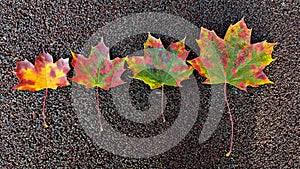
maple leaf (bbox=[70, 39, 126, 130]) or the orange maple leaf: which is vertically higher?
the orange maple leaf

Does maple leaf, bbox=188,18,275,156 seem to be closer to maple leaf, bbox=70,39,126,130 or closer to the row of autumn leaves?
the row of autumn leaves

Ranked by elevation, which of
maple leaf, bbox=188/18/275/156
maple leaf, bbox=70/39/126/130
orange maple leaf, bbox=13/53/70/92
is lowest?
maple leaf, bbox=188/18/275/156

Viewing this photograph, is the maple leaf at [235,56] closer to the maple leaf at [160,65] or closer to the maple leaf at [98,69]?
the maple leaf at [160,65]

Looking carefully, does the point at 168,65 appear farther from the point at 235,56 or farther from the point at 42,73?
the point at 42,73

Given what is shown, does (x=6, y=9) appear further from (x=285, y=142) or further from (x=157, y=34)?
(x=285, y=142)

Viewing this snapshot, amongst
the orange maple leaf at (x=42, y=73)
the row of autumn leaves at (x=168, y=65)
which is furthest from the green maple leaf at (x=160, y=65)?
the orange maple leaf at (x=42, y=73)

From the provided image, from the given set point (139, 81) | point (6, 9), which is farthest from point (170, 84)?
point (6, 9)

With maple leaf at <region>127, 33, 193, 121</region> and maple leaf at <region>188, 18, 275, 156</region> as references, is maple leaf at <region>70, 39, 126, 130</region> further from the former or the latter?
maple leaf at <region>188, 18, 275, 156</region>

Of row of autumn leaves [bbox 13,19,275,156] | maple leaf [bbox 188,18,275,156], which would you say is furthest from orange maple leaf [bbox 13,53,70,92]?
maple leaf [bbox 188,18,275,156]

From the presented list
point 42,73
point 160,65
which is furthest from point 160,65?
point 42,73
